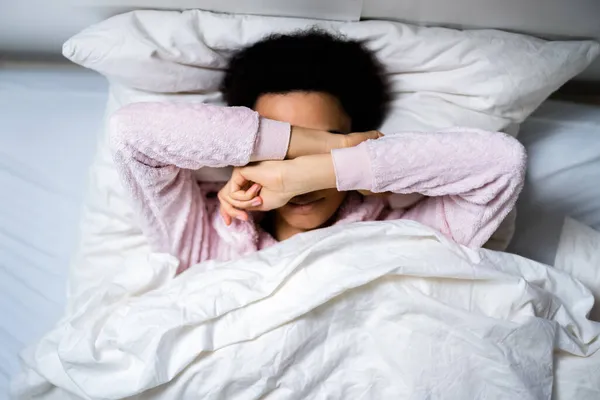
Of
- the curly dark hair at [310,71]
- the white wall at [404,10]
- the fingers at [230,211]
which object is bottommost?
the fingers at [230,211]

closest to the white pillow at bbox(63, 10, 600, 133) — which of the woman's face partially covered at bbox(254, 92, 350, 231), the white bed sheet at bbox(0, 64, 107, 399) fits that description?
the woman's face partially covered at bbox(254, 92, 350, 231)

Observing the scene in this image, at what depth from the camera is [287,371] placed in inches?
31.6

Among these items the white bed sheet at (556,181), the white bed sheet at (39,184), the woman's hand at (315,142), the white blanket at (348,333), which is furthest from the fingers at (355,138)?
the white bed sheet at (39,184)

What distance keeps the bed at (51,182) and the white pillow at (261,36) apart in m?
0.12

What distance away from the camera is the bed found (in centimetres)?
106

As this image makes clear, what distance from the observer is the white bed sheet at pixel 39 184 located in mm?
1062

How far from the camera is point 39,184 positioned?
114 centimetres

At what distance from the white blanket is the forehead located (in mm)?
162

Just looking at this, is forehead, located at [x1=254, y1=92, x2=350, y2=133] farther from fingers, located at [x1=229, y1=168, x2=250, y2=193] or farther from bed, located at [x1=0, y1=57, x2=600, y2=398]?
Answer: bed, located at [x1=0, y1=57, x2=600, y2=398]

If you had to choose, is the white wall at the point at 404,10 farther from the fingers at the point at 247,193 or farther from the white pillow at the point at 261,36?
the fingers at the point at 247,193

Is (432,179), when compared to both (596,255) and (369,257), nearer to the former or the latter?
(369,257)

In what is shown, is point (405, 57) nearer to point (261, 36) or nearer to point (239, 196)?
point (261, 36)

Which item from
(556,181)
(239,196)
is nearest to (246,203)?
(239,196)

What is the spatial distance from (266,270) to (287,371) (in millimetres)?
135
